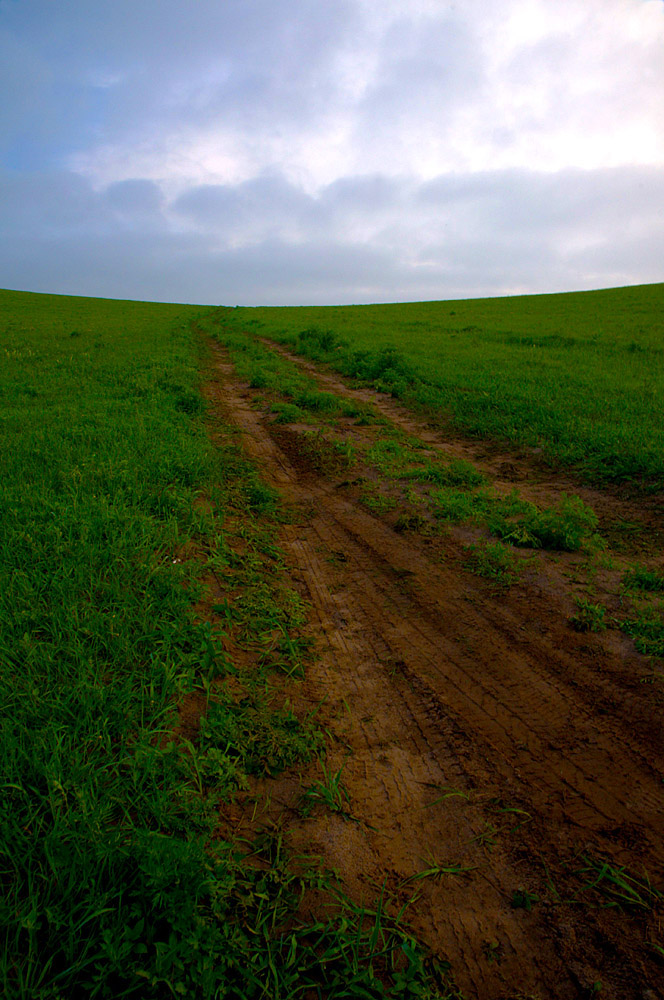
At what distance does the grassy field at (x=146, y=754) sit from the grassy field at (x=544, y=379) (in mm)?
4448

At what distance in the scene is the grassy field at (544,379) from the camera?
6636mm

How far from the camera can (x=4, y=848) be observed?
6.01 feet

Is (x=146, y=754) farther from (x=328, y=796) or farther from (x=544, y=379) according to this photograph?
(x=544, y=379)

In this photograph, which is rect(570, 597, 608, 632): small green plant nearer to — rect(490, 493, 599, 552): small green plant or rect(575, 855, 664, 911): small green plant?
rect(490, 493, 599, 552): small green plant

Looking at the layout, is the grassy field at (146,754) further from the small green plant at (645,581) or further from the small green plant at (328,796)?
the small green plant at (645,581)

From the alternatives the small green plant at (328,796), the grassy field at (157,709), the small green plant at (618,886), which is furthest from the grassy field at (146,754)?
the small green plant at (618,886)

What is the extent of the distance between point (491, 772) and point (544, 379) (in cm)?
984

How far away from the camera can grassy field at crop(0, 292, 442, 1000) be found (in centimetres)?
165

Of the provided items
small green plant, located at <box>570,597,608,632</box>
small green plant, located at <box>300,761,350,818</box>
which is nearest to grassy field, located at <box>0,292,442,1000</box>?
small green plant, located at <box>300,761,350,818</box>

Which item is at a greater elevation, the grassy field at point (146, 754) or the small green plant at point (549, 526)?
the small green plant at point (549, 526)

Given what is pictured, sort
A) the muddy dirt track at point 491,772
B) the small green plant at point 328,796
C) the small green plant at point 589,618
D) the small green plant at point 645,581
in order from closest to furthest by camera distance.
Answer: the muddy dirt track at point 491,772 → the small green plant at point 328,796 → the small green plant at point 589,618 → the small green plant at point 645,581

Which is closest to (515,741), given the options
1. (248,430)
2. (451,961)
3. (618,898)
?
(618,898)

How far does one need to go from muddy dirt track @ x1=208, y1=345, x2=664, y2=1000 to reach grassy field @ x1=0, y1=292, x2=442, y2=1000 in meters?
0.21

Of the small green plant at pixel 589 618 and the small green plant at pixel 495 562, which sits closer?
the small green plant at pixel 589 618
